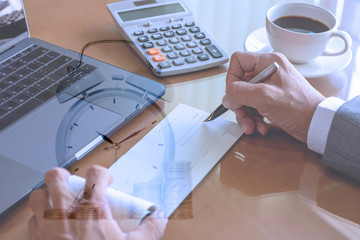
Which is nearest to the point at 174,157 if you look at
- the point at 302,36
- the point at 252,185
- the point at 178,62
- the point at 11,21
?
the point at 252,185

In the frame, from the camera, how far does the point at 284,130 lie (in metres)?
0.65

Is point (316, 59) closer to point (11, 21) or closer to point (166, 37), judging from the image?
point (166, 37)

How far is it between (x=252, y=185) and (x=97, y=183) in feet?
0.67

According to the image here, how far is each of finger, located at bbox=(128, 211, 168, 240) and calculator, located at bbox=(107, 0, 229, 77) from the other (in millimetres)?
306

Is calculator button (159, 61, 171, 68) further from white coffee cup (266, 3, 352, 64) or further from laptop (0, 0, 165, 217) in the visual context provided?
white coffee cup (266, 3, 352, 64)

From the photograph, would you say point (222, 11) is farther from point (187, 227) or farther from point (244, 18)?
point (187, 227)

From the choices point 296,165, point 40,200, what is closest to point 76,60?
point 40,200

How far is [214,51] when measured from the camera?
78cm

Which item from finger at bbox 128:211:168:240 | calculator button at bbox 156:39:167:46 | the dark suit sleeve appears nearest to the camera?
finger at bbox 128:211:168:240

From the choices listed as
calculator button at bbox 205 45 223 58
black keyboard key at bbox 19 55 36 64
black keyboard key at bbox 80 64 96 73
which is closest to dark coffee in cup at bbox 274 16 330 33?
calculator button at bbox 205 45 223 58

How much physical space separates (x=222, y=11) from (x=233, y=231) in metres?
0.59

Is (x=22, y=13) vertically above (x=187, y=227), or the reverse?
(x=22, y=13)

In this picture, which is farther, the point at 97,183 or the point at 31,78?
the point at 31,78
